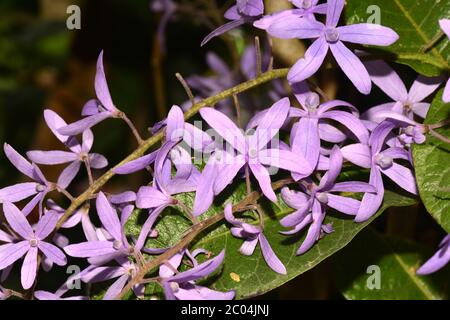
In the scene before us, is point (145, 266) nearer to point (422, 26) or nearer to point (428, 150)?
point (428, 150)

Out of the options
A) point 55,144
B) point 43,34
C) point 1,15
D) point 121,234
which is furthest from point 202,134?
point 1,15

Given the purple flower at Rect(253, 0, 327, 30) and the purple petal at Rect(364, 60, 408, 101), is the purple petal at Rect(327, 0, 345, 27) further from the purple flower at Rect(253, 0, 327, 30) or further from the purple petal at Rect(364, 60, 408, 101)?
the purple petal at Rect(364, 60, 408, 101)

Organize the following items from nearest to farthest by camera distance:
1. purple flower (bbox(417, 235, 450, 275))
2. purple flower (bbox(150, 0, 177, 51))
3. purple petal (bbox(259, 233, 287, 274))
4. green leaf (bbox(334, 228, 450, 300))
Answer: purple flower (bbox(417, 235, 450, 275))
purple petal (bbox(259, 233, 287, 274))
green leaf (bbox(334, 228, 450, 300))
purple flower (bbox(150, 0, 177, 51))

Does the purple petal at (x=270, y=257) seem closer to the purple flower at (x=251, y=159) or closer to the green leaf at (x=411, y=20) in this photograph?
the purple flower at (x=251, y=159)

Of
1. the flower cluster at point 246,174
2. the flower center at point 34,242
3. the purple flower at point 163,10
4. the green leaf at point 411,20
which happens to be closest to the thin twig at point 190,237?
the flower cluster at point 246,174

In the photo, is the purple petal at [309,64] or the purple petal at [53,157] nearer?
the purple petal at [309,64]

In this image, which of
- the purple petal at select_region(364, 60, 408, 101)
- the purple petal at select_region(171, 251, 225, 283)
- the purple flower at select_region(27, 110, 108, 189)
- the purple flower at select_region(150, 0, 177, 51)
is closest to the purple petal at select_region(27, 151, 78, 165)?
the purple flower at select_region(27, 110, 108, 189)

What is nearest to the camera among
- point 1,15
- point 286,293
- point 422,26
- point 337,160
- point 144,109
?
point 337,160

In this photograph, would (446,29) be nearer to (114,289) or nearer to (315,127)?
(315,127)
